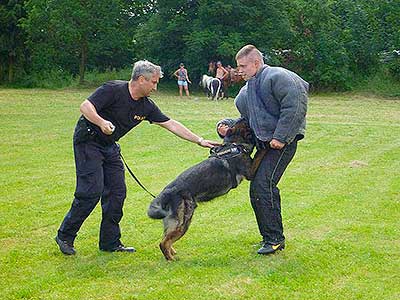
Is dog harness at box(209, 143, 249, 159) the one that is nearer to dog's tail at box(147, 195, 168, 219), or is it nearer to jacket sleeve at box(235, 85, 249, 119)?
jacket sleeve at box(235, 85, 249, 119)

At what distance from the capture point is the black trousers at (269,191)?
6.16m

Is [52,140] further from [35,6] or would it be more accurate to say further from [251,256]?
[35,6]

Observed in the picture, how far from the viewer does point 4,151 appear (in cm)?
1305

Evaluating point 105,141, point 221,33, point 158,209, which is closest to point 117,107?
point 105,141

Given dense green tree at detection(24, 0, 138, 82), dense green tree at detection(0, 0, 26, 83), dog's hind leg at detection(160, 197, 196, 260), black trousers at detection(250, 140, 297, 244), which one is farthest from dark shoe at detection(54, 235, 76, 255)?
dense green tree at detection(0, 0, 26, 83)

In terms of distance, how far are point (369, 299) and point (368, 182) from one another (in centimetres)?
539

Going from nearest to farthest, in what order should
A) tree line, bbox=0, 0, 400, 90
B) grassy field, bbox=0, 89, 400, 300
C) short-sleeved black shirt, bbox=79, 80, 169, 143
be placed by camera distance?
grassy field, bbox=0, 89, 400, 300 → short-sleeved black shirt, bbox=79, 80, 169, 143 → tree line, bbox=0, 0, 400, 90

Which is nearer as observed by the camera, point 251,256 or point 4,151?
point 251,256

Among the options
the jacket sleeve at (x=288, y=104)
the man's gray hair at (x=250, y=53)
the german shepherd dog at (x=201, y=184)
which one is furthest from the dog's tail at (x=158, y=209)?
the man's gray hair at (x=250, y=53)

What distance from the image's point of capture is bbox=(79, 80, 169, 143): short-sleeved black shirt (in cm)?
604

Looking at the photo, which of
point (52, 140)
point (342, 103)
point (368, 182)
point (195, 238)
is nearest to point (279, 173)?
point (195, 238)

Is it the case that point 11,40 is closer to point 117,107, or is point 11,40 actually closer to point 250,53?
point 117,107

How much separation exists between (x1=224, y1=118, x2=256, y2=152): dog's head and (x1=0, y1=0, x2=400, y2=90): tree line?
2742 cm

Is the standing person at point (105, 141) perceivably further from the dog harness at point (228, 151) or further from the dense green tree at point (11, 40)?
the dense green tree at point (11, 40)
